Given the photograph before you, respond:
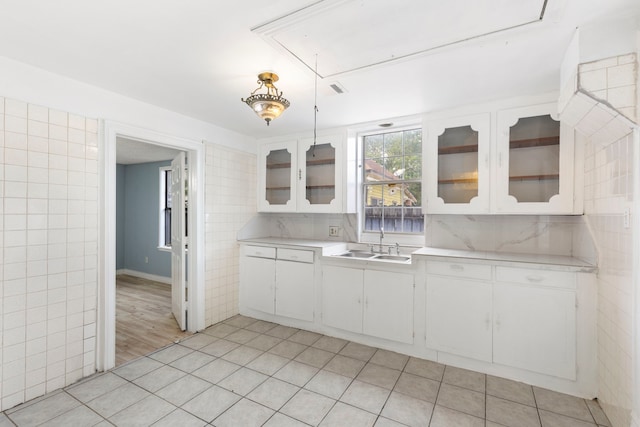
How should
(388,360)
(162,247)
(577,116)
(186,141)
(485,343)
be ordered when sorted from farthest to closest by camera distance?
(162,247) → (186,141) → (388,360) → (485,343) → (577,116)

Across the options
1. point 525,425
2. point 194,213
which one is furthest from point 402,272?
point 194,213

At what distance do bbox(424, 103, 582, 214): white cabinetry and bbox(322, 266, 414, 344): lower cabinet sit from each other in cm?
83

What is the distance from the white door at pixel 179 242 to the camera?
10.9ft

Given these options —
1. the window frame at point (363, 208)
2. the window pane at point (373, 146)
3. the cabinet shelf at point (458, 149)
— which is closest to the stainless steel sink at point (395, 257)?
the window frame at point (363, 208)

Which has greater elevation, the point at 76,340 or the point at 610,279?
the point at 610,279

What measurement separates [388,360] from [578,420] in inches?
50.4

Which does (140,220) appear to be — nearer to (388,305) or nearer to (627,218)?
(388,305)

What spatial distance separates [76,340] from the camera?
231cm

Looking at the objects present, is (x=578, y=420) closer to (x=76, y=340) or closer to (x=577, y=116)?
(x=577, y=116)

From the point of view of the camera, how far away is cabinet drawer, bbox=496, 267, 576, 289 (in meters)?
2.17

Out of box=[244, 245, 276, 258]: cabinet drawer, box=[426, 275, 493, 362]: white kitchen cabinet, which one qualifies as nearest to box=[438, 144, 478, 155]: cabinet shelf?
box=[426, 275, 493, 362]: white kitchen cabinet

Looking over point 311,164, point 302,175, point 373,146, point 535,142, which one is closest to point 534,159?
point 535,142

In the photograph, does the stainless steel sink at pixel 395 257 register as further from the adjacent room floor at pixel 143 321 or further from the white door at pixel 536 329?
the adjacent room floor at pixel 143 321

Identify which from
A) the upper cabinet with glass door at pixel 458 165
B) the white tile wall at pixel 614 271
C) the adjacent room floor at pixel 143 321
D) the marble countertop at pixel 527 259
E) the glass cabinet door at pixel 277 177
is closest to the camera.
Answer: the white tile wall at pixel 614 271
